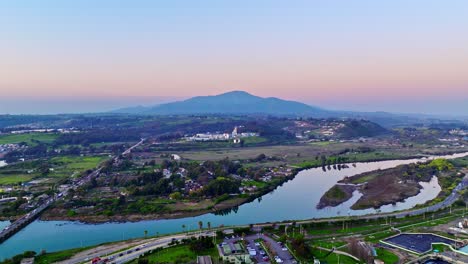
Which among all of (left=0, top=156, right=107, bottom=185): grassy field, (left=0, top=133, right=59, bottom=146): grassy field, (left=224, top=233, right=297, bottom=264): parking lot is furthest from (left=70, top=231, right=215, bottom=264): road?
(left=0, top=133, right=59, bottom=146): grassy field

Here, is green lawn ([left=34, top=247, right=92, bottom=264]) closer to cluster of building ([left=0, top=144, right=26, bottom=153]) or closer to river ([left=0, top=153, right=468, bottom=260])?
river ([left=0, top=153, right=468, bottom=260])

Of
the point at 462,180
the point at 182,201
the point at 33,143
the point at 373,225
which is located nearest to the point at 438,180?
the point at 462,180

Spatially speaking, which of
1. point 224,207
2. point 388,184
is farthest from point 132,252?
point 388,184

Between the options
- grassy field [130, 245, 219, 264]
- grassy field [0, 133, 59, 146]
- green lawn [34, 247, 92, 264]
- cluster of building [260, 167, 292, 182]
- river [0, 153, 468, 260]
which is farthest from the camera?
grassy field [0, 133, 59, 146]

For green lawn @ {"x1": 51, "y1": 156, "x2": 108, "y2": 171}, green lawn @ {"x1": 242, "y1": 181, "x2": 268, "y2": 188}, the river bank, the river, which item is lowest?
the river

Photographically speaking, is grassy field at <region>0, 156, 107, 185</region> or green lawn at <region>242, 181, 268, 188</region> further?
grassy field at <region>0, 156, 107, 185</region>

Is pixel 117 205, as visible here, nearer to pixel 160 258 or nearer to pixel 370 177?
pixel 160 258
